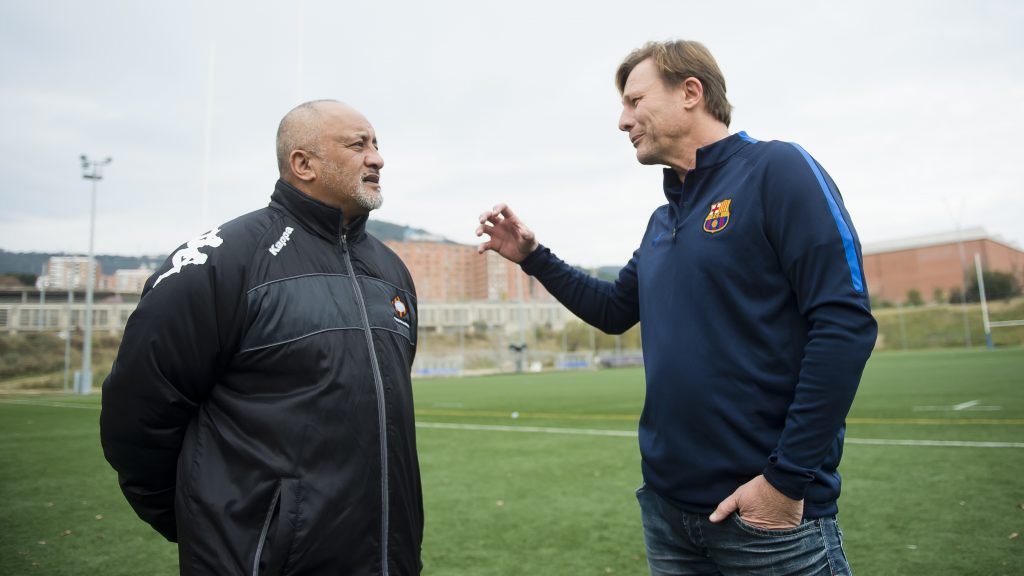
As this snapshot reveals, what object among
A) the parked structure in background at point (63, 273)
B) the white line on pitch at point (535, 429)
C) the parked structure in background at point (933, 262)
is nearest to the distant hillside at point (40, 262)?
the parked structure in background at point (63, 273)

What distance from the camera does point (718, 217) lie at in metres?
1.97

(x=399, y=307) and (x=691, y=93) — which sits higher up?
(x=691, y=93)

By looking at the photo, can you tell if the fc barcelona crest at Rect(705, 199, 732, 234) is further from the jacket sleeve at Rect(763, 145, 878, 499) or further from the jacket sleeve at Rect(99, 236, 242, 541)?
the jacket sleeve at Rect(99, 236, 242, 541)

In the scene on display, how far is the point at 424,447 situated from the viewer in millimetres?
9758

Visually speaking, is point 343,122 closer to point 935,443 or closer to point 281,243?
point 281,243

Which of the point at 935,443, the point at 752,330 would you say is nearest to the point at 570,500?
the point at 752,330

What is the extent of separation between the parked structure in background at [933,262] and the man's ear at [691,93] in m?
94.7

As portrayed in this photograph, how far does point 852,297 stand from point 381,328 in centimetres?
147

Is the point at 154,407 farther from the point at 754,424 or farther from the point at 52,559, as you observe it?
the point at 52,559

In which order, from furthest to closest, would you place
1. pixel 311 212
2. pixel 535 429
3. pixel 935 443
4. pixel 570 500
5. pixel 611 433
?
pixel 535 429 < pixel 611 433 < pixel 935 443 < pixel 570 500 < pixel 311 212

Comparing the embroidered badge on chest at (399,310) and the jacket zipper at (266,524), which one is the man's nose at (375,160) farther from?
the jacket zipper at (266,524)

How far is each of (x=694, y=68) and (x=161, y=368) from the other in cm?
196

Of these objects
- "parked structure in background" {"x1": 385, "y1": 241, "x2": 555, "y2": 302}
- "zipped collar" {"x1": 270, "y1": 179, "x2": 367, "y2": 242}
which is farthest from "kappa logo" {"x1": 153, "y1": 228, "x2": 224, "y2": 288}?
"parked structure in background" {"x1": 385, "y1": 241, "x2": 555, "y2": 302}

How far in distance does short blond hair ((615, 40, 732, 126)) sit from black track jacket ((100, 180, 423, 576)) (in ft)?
4.37
